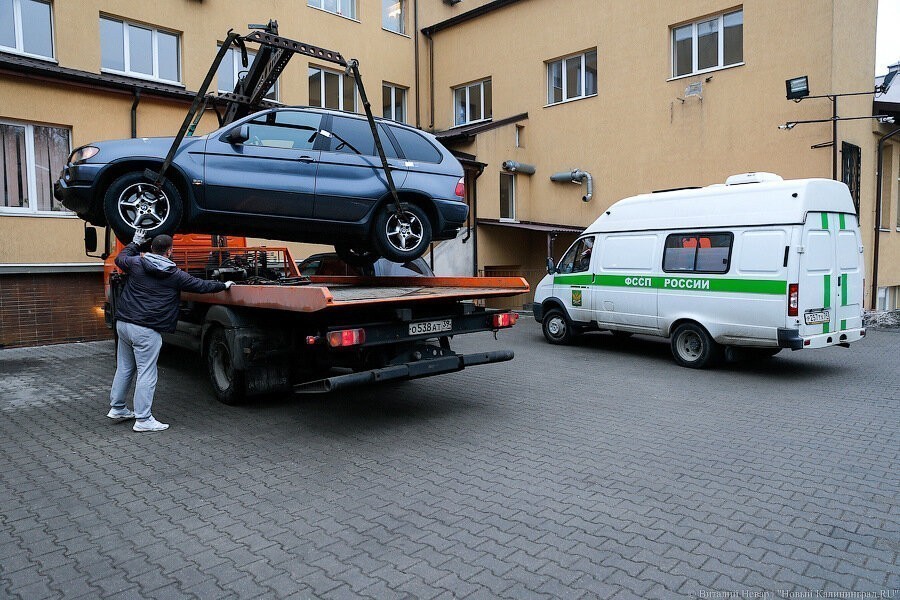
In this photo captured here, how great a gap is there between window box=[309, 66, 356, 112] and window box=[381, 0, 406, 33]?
106 inches

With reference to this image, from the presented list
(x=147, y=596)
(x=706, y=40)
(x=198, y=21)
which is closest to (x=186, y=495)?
(x=147, y=596)

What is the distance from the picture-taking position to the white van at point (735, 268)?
800 centimetres

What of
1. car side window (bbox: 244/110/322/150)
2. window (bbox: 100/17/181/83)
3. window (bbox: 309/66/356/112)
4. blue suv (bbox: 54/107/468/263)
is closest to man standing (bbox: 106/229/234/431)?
blue suv (bbox: 54/107/468/263)

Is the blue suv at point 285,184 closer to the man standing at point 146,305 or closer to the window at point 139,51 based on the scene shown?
the man standing at point 146,305

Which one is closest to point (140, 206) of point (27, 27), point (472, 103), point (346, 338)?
point (346, 338)

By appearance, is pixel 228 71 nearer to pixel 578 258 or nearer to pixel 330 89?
pixel 330 89

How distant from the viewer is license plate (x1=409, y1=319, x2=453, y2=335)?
5.71m

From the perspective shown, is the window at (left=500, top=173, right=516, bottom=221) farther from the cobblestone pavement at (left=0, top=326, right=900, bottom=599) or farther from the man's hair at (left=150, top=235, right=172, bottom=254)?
the man's hair at (left=150, top=235, right=172, bottom=254)

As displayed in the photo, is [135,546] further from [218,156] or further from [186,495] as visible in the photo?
[218,156]

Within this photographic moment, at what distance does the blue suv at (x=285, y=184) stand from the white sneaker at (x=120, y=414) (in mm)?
1784

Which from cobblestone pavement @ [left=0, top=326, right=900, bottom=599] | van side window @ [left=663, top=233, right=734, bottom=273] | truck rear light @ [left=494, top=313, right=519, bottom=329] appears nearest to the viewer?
cobblestone pavement @ [left=0, top=326, right=900, bottom=599]

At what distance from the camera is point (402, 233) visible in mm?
6625

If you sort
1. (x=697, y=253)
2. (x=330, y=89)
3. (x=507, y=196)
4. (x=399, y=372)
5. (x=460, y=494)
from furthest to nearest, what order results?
(x=507, y=196) → (x=330, y=89) → (x=697, y=253) → (x=399, y=372) → (x=460, y=494)

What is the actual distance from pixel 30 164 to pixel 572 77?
12905mm
